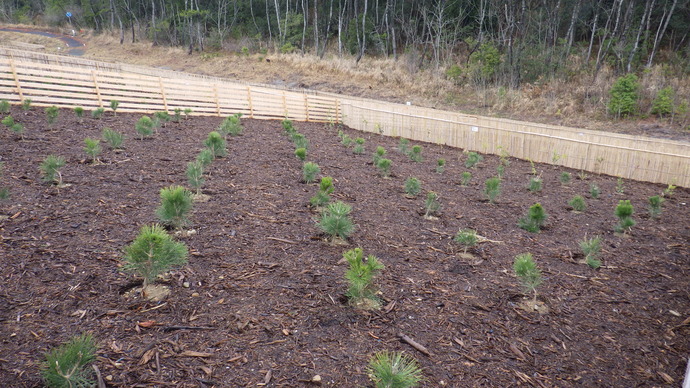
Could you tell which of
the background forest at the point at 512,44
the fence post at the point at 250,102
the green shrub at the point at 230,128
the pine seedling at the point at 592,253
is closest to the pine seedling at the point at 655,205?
the pine seedling at the point at 592,253

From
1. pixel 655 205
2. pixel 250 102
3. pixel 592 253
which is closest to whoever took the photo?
pixel 592 253

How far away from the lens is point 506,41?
872 inches

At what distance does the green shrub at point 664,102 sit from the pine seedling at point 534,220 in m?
12.6

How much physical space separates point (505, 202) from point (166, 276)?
4616mm

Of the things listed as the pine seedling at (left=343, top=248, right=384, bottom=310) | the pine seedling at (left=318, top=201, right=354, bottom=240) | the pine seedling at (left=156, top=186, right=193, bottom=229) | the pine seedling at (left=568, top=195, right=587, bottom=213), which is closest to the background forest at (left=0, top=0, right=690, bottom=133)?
the pine seedling at (left=568, top=195, right=587, bottom=213)

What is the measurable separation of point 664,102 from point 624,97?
1158mm

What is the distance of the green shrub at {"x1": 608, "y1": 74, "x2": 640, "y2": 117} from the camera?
46.0 ft

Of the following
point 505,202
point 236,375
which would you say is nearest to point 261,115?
point 505,202

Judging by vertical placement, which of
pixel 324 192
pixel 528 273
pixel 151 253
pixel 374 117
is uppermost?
pixel 151 253

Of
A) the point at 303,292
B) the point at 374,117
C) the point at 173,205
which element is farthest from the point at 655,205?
the point at 374,117

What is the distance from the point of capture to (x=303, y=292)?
2744 mm

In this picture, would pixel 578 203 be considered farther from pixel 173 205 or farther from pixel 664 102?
pixel 664 102

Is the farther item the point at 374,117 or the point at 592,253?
the point at 374,117

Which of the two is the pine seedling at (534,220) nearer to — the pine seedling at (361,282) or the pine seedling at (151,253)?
the pine seedling at (361,282)
